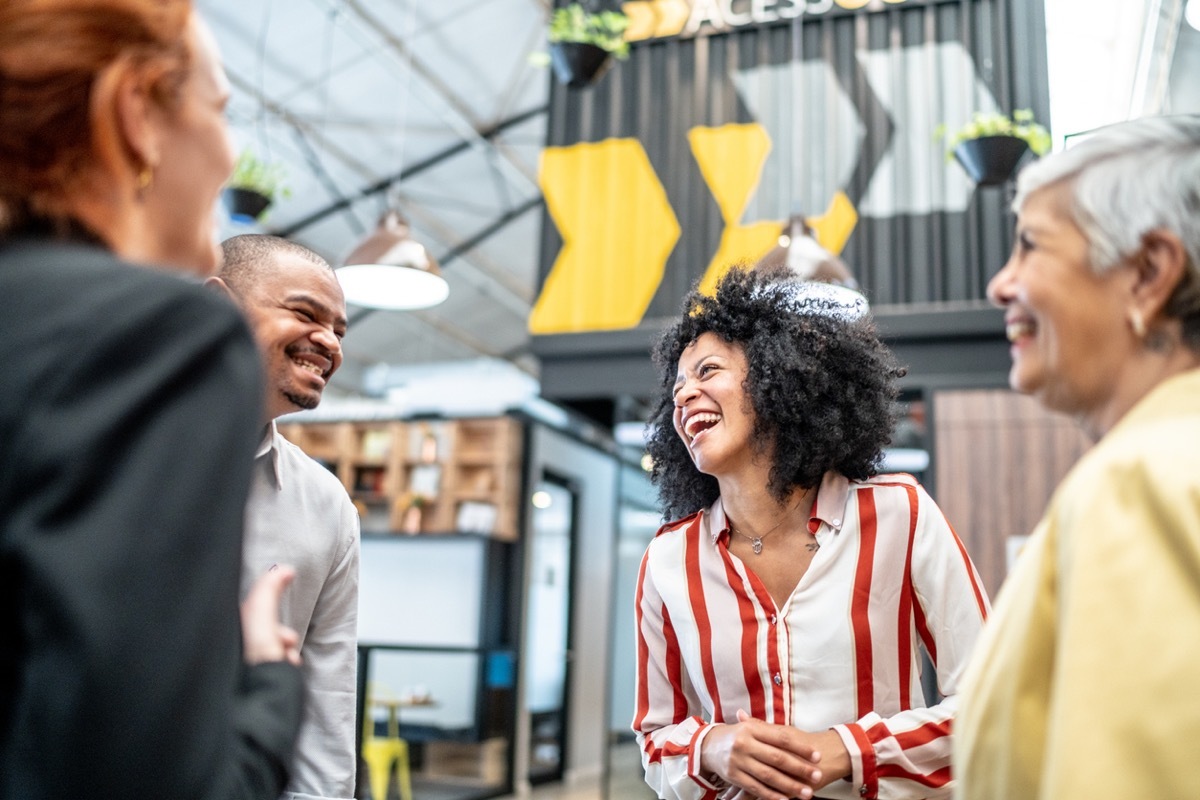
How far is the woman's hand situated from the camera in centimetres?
96

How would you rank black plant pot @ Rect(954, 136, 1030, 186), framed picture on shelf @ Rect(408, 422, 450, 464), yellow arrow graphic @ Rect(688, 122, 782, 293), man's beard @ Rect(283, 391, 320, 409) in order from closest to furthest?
1. man's beard @ Rect(283, 391, 320, 409)
2. black plant pot @ Rect(954, 136, 1030, 186)
3. yellow arrow graphic @ Rect(688, 122, 782, 293)
4. framed picture on shelf @ Rect(408, 422, 450, 464)

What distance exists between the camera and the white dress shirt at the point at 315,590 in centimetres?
185

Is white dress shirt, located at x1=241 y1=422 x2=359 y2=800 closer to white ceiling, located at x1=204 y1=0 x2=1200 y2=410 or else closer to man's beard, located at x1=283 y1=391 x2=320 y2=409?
man's beard, located at x1=283 y1=391 x2=320 y2=409

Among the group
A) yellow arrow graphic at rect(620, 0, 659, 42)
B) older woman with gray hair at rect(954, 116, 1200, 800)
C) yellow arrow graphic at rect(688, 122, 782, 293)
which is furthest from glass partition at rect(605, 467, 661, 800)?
older woman with gray hair at rect(954, 116, 1200, 800)

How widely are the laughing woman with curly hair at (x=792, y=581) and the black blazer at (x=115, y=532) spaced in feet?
3.99

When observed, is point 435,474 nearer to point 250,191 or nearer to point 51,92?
point 250,191

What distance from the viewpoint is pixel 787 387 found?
2.18 m

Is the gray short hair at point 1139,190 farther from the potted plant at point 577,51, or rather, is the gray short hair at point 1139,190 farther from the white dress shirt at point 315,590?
the potted plant at point 577,51

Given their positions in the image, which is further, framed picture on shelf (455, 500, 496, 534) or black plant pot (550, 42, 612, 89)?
framed picture on shelf (455, 500, 496, 534)

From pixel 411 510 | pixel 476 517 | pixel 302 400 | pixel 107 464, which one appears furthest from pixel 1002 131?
pixel 411 510

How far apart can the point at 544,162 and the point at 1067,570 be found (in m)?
6.85

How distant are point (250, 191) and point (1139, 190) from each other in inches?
227

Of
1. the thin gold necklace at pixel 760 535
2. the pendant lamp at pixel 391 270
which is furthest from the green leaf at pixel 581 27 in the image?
the thin gold necklace at pixel 760 535

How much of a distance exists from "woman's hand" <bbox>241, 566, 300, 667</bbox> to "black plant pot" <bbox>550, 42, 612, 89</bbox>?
17.0 ft
